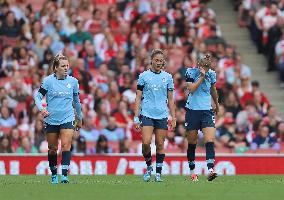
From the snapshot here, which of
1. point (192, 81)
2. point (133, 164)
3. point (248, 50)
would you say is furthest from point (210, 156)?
point (248, 50)

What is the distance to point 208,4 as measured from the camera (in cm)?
3438

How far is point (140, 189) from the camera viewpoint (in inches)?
676

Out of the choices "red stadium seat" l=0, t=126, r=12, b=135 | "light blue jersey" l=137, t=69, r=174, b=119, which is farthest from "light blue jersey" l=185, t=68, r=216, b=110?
"red stadium seat" l=0, t=126, r=12, b=135

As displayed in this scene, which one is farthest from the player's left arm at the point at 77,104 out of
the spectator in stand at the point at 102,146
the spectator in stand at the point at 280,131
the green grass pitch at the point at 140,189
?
the spectator in stand at the point at 280,131

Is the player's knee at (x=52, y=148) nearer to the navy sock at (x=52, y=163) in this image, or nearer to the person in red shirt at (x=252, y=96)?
the navy sock at (x=52, y=163)

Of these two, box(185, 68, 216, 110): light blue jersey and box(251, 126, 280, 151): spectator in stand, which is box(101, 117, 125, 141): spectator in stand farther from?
box(185, 68, 216, 110): light blue jersey

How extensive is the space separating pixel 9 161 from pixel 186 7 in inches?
359

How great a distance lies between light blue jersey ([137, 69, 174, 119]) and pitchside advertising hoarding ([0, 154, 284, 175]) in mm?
5268

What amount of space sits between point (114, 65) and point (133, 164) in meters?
5.04

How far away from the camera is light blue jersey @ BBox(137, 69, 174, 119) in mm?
19281

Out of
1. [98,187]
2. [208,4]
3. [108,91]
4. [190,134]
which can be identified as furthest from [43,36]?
[98,187]

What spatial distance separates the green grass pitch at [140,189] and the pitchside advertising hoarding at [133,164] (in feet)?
12.9

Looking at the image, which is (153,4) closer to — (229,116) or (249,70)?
(249,70)

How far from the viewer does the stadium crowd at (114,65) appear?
26703 millimetres
